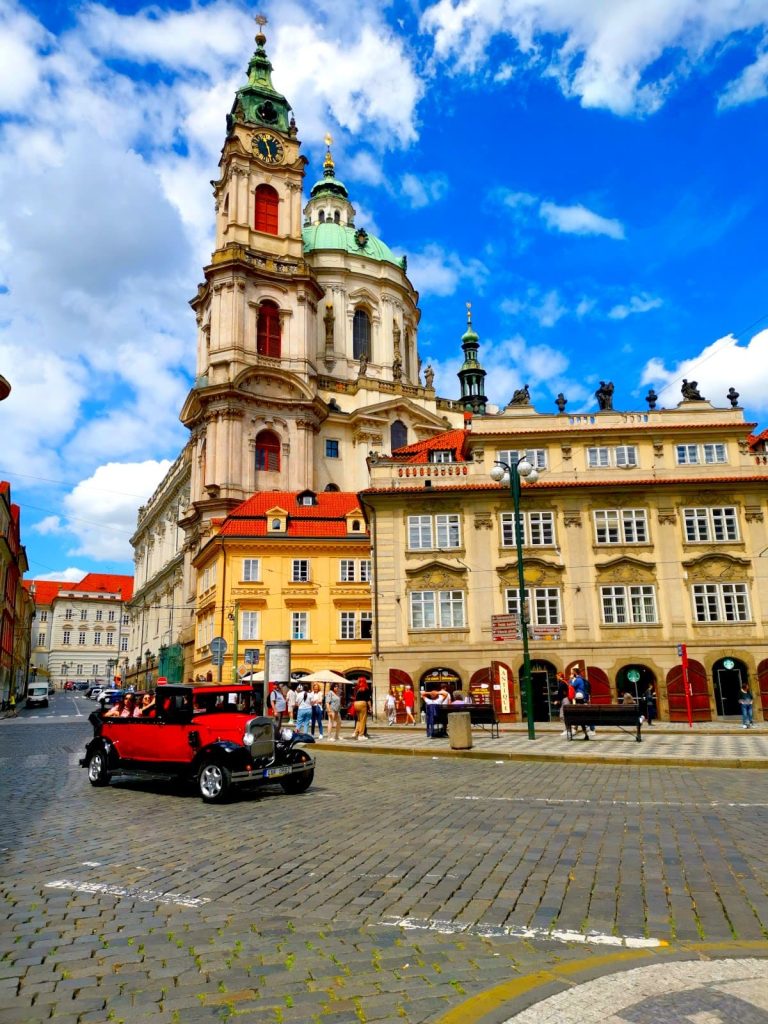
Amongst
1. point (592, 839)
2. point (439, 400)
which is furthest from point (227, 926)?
point (439, 400)

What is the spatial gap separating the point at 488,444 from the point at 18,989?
1296 inches

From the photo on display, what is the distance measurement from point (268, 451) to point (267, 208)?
2292cm

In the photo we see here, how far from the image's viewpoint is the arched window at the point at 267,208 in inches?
2731

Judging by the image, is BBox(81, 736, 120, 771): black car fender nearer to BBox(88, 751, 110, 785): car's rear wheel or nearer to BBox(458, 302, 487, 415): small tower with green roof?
BBox(88, 751, 110, 785): car's rear wheel

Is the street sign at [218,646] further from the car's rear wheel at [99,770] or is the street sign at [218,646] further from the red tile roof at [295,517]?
the car's rear wheel at [99,770]

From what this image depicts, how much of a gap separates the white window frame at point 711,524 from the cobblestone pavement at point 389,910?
24.5 meters

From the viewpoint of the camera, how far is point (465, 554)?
34.9m

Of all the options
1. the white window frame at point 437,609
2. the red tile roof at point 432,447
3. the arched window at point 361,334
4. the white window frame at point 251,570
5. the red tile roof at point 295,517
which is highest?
the arched window at point 361,334

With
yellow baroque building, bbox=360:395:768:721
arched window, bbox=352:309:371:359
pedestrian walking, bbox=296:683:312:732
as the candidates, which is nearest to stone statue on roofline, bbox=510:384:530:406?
yellow baroque building, bbox=360:395:768:721

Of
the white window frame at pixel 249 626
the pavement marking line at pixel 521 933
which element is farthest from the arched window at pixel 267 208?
the pavement marking line at pixel 521 933

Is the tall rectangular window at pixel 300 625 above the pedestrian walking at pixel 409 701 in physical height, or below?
above

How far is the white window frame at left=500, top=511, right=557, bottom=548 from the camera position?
35.0m

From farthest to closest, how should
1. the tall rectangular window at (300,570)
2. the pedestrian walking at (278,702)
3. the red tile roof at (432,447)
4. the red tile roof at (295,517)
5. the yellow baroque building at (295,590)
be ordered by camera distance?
the red tile roof at (295,517) → the tall rectangular window at (300,570) → the yellow baroque building at (295,590) → the red tile roof at (432,447) → the pedestrian walking at (278,702)

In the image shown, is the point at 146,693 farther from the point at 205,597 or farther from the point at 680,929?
the point at 205,597
